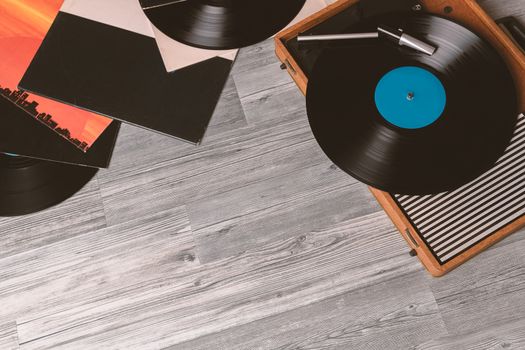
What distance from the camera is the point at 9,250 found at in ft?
3.80

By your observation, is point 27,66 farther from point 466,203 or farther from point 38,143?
point 466,203

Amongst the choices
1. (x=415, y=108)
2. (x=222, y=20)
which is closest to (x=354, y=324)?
(x=415, y=108)

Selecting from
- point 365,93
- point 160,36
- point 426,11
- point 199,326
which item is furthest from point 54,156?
point 426,11

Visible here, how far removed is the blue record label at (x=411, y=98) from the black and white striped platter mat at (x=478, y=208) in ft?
0.50

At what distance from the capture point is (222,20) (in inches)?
38.1

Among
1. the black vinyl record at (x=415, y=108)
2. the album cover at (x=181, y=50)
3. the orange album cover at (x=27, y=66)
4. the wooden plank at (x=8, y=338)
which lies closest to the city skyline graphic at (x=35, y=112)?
the orange album cover at (x=27, y=66)

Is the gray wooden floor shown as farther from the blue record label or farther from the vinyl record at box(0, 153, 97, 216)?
the blue record label

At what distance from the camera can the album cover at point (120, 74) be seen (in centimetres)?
114

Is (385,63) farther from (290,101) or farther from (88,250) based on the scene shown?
(88,250)

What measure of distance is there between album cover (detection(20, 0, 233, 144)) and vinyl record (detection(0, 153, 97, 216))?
0.15 meters

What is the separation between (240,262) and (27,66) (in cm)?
61

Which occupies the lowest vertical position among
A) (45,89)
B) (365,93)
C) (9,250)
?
(9,250)

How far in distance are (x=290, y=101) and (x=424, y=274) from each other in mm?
465

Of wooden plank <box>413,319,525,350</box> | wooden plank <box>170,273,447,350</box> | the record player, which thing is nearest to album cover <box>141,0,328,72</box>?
the record player
